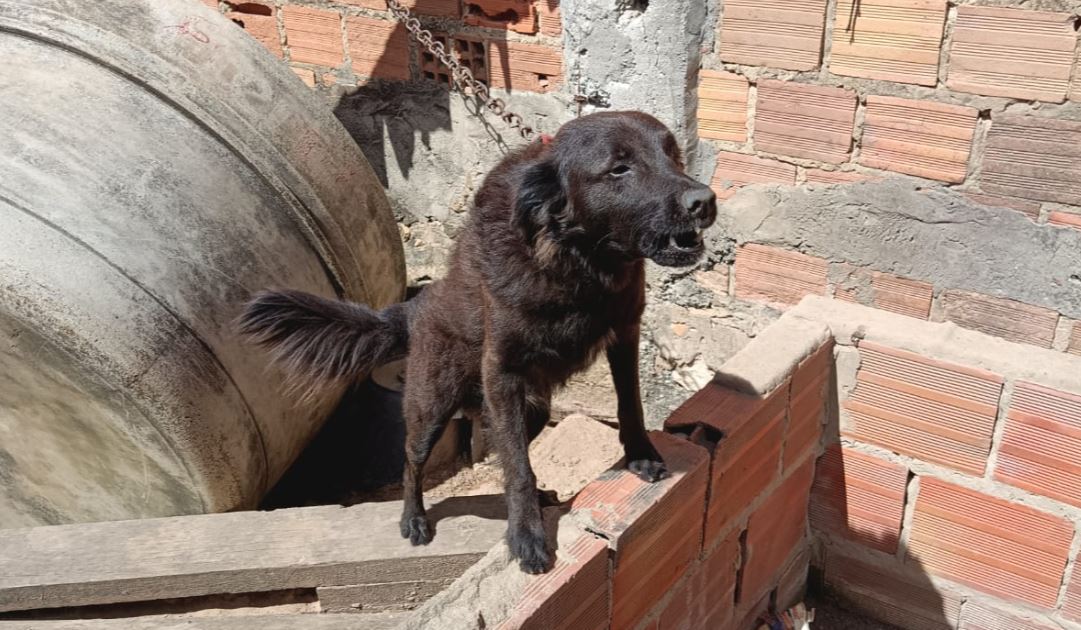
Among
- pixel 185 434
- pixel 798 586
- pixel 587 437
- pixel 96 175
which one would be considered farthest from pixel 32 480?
pixel 798 586

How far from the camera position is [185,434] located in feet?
8.66

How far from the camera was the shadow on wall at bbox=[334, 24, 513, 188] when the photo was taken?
3525 mm

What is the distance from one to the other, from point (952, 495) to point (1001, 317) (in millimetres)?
543

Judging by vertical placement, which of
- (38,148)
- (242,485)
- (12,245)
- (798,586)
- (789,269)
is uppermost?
(38,148)

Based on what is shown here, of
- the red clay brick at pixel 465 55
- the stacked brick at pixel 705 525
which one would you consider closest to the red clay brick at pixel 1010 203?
the stacked brick at pixel 705 525

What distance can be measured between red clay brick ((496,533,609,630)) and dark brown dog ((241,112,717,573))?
55 mm

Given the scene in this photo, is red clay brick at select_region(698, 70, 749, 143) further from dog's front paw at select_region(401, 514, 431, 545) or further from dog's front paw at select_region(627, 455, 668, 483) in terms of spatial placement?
dog's front paw at select_region(401, 514, 431, 545)

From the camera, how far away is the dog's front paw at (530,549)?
188 centimetres

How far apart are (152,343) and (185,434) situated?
294 mm

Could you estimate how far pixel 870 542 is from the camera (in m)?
2.81

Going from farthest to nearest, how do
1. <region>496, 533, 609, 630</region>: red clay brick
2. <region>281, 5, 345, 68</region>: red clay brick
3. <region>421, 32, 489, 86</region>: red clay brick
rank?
<region>281, 5, 345, 68</region>: red clay brick, <region>421, 32, 489, 86</region>: red clay brick, <region>496, 533, 609, 630</region>: red clay brick

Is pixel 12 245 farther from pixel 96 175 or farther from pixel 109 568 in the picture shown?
pixel 109 568

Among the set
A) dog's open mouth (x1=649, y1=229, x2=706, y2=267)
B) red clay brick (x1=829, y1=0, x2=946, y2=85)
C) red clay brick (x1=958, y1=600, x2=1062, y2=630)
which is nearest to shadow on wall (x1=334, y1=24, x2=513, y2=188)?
red clay brick (x1=829, y1=0, x2=946, y2=85)

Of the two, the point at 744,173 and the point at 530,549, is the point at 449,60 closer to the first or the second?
the point at 744,173
